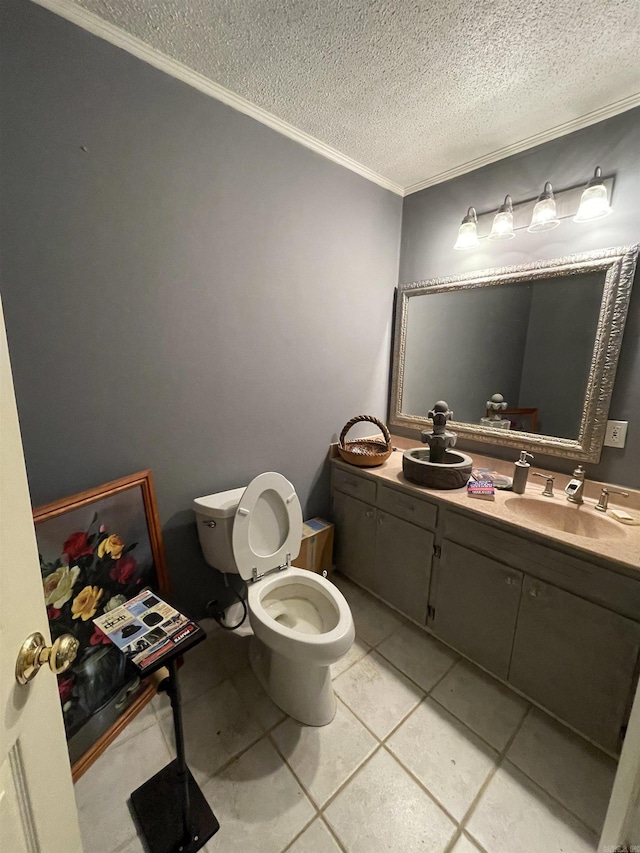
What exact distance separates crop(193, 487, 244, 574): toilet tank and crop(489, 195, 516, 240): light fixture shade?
1.82 meters

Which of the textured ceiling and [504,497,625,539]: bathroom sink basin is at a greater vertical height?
the textured ceiling

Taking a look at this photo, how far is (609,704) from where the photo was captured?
116 centimetres

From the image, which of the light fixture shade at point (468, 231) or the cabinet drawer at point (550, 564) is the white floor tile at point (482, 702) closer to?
the cabinet drawer at point (550, 564)

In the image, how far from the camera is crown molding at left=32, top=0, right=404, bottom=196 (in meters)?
1.05

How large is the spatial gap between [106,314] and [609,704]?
89.0 inches

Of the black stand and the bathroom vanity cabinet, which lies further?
the bathroom vanity cabinet

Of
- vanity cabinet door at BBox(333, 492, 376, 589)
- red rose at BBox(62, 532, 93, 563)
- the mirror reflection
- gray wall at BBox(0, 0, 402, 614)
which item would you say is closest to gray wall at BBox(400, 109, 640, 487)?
the mirror reflection

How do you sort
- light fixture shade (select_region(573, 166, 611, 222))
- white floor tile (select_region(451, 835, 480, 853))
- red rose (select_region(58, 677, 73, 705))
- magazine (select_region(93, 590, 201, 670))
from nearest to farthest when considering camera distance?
magazine (select_region(93, 590, 201, 670))
white floor tile (select_region(451, 835, 480, 853))
red rose (select_region(58, 677, 73, 705))
light fixture shade (select_region(573, 166, 611, 222))

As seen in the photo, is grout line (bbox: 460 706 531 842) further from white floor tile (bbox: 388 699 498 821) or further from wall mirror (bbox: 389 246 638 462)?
wall mirror (bbox: 389 246 638 462)

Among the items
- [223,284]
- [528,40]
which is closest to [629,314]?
[528,40]

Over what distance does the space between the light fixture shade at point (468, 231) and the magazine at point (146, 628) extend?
6.83 feet

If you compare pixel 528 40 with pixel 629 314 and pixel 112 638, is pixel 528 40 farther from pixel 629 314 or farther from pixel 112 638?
pixel 112 638

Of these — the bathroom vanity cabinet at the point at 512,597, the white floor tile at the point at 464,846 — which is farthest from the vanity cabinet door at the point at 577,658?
the white floor tile at the point at 464,846

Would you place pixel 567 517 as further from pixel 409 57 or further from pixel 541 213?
pixel 409 57
